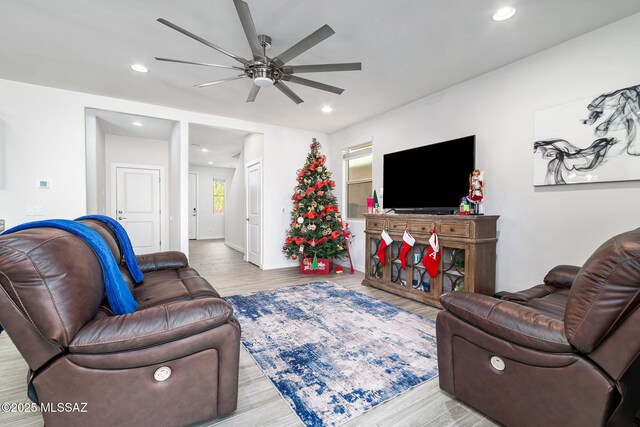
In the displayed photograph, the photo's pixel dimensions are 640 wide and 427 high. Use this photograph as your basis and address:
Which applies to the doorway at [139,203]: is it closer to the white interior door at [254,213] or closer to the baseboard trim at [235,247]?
the baseboard trim at [235,247]

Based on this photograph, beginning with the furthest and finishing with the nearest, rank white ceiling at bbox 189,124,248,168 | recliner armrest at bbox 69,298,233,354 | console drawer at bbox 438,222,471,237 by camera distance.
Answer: white ceiling at bbox 189,124,248,168, console drawer at bbox 438,222,471,237, recliner armrest at bbox 69,298,233,354

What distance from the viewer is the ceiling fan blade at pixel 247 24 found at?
1830 mm

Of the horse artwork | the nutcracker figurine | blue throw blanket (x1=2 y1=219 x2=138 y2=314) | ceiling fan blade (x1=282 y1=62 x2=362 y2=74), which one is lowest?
blue throw blanket (x1=2 y1=219 x2=138 y2=314)

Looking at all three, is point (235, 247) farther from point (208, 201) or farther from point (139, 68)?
point (139, 68)

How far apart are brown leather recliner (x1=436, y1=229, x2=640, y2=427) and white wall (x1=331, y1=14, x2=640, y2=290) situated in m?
1.79

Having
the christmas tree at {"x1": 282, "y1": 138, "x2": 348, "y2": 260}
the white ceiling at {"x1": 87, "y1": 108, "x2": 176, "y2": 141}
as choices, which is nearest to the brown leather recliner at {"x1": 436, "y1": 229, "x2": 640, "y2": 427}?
the christmas tree at {"x1": 282, "y1": 138, "x2": 348, "y2": 260}

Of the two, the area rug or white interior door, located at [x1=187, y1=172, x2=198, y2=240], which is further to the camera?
white interior door, located at [x1=187, y1=172, x2=198, y2=240]

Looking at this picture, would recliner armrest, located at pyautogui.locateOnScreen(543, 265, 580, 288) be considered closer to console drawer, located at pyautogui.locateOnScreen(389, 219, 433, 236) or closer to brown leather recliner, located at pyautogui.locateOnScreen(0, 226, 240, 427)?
console drawer, located at pyautogui.locateOnScreen(389, 219, 433, 236)

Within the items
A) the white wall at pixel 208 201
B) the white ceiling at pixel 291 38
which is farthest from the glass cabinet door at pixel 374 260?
the white wall at pixel 208 201

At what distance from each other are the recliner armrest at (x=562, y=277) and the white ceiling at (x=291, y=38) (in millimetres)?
2139

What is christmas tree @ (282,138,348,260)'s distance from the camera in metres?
5.17

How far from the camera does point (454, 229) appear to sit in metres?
3.14

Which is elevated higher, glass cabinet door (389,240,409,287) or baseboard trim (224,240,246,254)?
glass cabinet door (389,240,409,287)

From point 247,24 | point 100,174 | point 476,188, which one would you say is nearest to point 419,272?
point 476,188
